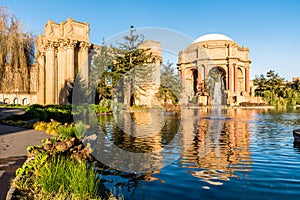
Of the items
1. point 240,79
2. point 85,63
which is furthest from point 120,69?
point 240,79

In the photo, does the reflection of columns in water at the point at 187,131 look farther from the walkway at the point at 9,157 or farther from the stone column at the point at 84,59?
the stone column at the point at 84,59

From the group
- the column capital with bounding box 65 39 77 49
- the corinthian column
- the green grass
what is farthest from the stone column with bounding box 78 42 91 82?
the green grass

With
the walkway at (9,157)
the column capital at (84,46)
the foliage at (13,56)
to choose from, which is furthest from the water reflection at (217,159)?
the column capital at (84,46)

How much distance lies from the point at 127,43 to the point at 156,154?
94.7 ft

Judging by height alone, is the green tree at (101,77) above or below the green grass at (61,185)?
above

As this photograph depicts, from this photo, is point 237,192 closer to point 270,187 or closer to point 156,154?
point 270,187

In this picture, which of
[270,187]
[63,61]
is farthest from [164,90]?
[270,187]

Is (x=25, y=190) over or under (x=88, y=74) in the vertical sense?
under

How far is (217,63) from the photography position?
68812 mm

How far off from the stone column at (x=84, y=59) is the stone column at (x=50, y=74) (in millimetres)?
3599

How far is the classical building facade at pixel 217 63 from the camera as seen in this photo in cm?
6700

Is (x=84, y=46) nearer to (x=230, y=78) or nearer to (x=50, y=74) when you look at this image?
(x=50, y=74)

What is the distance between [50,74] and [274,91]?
2154 inches

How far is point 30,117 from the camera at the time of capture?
16938 mm
